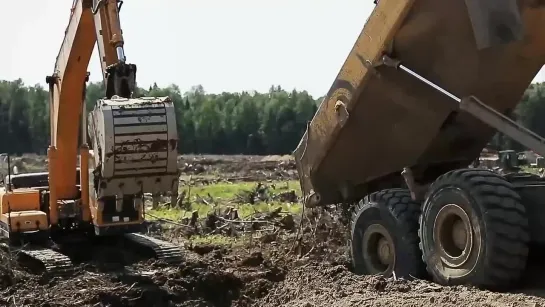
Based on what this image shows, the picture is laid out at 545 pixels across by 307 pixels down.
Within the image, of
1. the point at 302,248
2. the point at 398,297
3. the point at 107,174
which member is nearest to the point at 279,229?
the point at 302,248

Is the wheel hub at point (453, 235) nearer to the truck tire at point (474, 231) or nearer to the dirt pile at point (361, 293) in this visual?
the truck tire at point (474, 231)

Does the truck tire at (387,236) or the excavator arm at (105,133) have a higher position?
the excavator arm at (105,133)

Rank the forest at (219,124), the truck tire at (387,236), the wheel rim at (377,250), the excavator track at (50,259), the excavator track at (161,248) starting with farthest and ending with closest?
the forest at (219,124) < the excavator track at (161,248) < the excavator track at (50,259) < the wheel rim at (377,250) < the truck tire at (387,236)

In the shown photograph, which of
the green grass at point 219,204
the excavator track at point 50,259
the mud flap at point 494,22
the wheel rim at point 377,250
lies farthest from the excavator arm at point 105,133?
the green grass at point 219,204

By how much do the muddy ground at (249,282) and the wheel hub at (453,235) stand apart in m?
0.31

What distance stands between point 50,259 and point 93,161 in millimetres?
Result: 1258

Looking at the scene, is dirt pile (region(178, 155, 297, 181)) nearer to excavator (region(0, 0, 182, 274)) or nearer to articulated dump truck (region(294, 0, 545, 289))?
excavator (region(0, 0, 182, 274))

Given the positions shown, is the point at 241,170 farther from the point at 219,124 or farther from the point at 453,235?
the point at 453,235

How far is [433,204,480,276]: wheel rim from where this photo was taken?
6.92 metres

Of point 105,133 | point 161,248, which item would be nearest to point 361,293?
point 105,133

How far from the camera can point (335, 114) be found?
331 inches

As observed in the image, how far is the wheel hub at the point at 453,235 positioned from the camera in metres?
7.01

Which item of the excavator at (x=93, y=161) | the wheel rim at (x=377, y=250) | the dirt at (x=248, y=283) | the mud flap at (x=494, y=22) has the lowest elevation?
the dirt at (x=248, y=283)

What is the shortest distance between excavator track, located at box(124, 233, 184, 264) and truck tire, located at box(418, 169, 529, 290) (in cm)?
383
